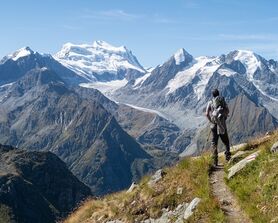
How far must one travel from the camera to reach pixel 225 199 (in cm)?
2170

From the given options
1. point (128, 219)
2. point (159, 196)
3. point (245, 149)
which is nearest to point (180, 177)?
point (159, 196)

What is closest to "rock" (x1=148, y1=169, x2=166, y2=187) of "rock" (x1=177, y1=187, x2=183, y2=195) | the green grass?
"rock" (x1=177, y1=187, x2=183, y2=195)

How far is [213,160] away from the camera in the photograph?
26.9m

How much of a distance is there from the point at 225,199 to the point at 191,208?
59.6 inches

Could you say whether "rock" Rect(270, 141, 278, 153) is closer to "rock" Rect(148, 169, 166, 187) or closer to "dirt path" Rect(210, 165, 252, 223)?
"dirt path" Rect(210, 165, 252, 223)

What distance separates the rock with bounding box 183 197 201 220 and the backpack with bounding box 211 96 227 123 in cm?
615

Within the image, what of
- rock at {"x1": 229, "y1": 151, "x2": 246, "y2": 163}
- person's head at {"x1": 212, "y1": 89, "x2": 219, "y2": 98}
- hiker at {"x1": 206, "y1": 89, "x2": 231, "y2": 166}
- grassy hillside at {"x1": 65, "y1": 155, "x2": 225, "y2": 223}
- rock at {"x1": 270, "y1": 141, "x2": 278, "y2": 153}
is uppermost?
person's head at {"x1": 212, "y1": 89, "x2": 219, "y2": 98}

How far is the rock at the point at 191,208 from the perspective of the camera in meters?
21.2

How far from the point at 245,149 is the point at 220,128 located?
8.02ft

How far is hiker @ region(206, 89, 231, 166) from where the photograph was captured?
26719 millimetres

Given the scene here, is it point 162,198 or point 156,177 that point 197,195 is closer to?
point 162,198

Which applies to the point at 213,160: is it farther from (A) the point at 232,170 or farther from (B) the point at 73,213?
(B) the point at 73,213

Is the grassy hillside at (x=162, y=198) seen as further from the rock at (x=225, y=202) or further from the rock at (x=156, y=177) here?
the rock at (x=225, y=202)

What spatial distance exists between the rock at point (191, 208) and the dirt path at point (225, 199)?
91 centimetres
